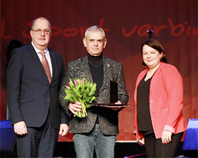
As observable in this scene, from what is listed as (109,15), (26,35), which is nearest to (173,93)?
(109,15)

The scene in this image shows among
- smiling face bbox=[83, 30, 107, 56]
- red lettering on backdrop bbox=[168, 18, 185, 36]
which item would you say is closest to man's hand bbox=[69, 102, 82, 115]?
smiling face bbox=[83, 30, 107, 56]

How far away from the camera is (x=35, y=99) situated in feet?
11.0

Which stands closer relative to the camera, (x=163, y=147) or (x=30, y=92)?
(x=163, y=147)

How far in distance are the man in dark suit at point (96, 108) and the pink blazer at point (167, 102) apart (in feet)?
1.12

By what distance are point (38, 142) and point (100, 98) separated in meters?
0.73

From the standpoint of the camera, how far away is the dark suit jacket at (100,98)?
329 centimetres

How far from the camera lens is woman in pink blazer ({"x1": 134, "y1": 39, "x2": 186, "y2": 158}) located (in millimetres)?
3105

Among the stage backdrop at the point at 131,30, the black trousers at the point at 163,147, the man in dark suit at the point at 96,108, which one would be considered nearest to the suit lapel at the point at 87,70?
the man in dark suit at the point at 96,108

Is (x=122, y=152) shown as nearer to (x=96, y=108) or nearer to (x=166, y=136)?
(x=96, y=108)

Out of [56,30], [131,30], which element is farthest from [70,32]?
[131,30]

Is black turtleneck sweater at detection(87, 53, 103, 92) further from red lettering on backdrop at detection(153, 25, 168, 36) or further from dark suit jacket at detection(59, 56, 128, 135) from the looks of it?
red lettering on backdrop at detection(153, 25, 168, 36)

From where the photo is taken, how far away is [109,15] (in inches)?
256

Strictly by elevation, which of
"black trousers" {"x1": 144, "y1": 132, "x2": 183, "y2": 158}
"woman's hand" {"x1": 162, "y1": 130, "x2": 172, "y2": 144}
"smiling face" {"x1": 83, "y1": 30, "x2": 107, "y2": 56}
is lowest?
"black trousers" {"x1": 144, "y1": 132, "x2": 183, "y2": 158}

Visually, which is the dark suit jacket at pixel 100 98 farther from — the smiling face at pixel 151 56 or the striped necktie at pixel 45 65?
the smiling face at pixel 151 56
